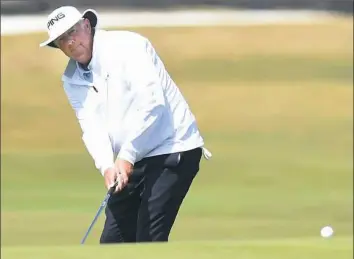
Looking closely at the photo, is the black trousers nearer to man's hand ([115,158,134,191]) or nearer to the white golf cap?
man's hand ([115,158,134,191])

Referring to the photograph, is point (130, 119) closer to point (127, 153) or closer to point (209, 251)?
point (127, 153)

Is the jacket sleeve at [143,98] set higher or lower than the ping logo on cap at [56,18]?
lower

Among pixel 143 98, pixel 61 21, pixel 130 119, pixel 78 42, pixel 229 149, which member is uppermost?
pixel 61 21

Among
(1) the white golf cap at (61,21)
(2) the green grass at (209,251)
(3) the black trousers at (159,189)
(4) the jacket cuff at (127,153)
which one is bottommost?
(3) the black trousers at (159,189)

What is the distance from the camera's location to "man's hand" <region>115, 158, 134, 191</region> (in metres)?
5.16

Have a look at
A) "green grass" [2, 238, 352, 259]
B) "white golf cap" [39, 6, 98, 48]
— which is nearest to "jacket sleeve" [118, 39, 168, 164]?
"white golf cap" [39, 6, 98, 48]

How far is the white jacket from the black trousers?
2.3 inches

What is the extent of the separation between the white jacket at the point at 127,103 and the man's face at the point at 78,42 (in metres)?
0.04

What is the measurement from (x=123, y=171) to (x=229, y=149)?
34.4 feet

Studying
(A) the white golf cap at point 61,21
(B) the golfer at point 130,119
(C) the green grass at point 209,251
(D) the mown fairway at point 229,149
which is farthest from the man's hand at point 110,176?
(C) the green grass at point 209,251

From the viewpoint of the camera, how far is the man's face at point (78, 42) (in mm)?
5219

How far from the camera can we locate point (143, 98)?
16.9ft

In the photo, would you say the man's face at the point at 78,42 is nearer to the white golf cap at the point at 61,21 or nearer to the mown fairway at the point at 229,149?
the white golf cap at the point at 61,21

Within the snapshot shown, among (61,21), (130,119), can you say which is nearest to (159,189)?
(130,119)
